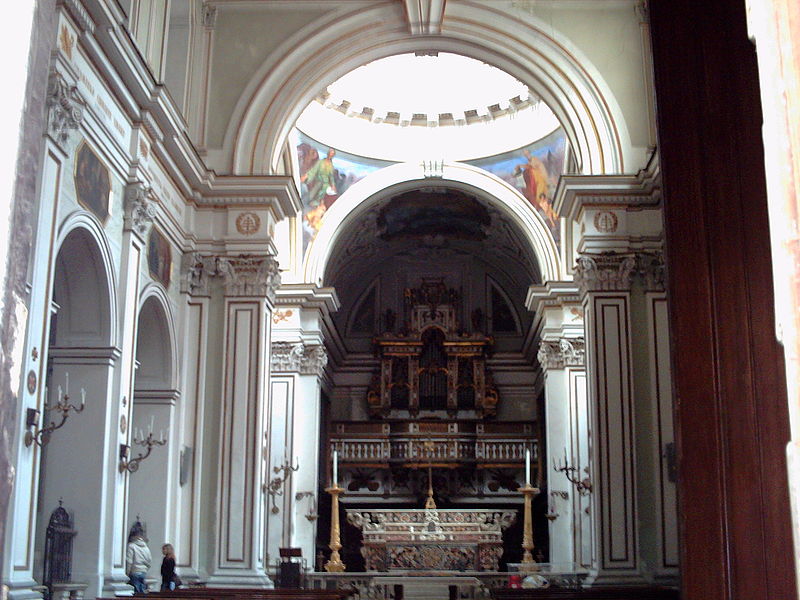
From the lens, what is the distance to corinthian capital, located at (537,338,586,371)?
21391mm

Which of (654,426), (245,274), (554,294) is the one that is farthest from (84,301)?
(554,294)

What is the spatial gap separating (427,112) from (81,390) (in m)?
13.7

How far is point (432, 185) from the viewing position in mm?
22906

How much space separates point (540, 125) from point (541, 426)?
7.77 meters

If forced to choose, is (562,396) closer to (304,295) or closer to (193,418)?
(304,295)

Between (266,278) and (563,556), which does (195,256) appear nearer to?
(266,278)

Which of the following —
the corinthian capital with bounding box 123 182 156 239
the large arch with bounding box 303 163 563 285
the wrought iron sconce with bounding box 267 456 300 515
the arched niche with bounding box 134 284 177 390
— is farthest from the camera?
the large arch with bounding box 303 163 563 285

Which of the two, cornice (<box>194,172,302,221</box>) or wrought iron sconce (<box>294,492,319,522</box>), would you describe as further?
wrought iron sconce (<box>294,492,319,522</box>)

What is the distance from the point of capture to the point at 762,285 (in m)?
6.09

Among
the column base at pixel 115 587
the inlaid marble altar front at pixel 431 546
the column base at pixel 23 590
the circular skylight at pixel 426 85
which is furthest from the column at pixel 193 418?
the circular skylight at pixel 426 85

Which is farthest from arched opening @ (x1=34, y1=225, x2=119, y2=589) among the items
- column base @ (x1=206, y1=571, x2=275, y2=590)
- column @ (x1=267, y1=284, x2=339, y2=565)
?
column @ (x1=267, y1=284, x2=339, y2=565)

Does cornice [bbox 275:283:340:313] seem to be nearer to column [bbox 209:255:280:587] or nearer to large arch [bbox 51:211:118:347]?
column [bbox 209:255:280:587]

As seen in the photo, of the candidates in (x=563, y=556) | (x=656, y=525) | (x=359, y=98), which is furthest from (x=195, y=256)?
(x=563, y=556)

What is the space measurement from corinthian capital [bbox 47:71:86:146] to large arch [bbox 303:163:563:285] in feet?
39.9
